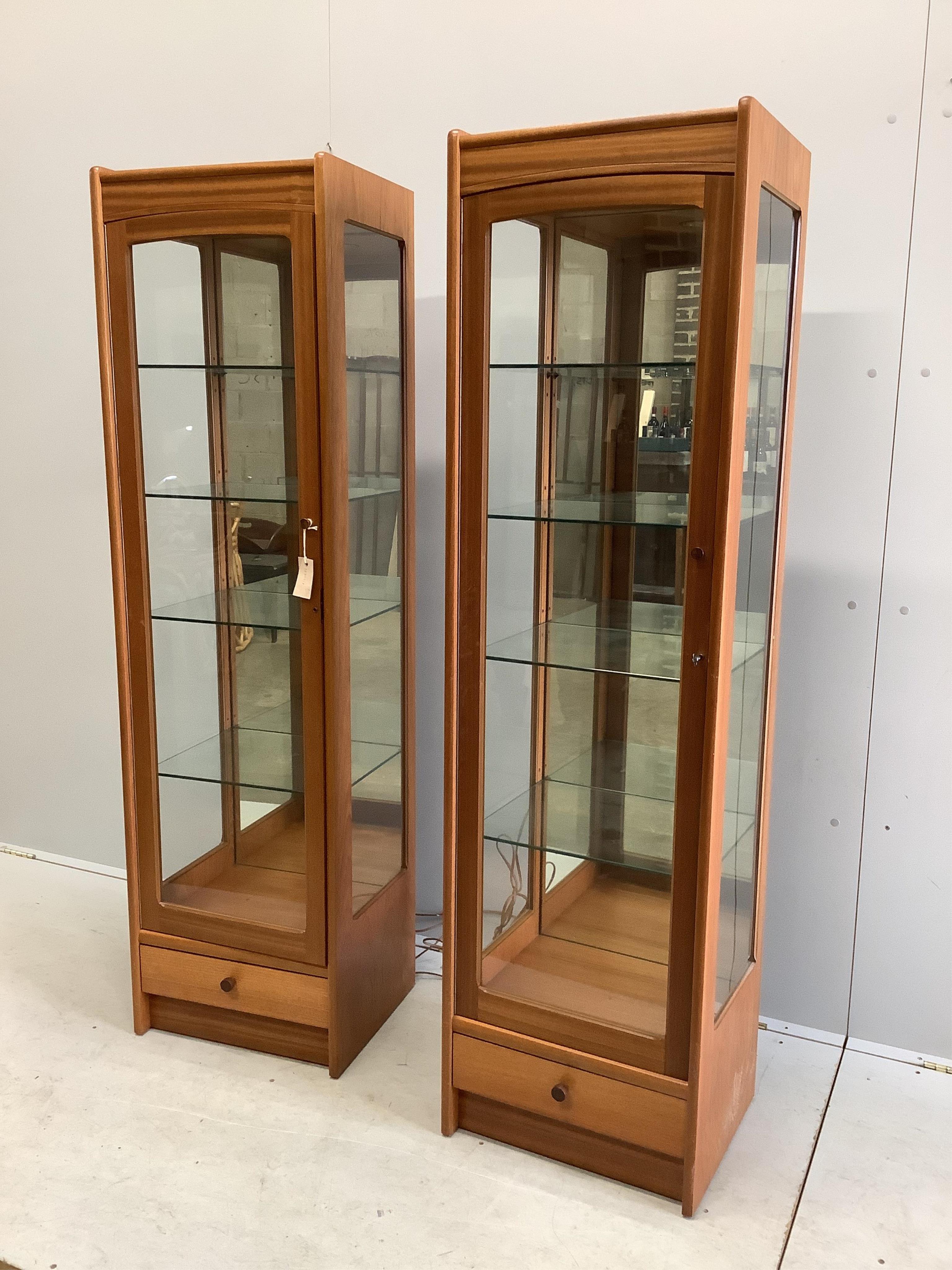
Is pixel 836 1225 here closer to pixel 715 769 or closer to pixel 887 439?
pixel 715 769

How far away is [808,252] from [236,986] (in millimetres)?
2120

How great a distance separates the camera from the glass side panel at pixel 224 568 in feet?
7.75

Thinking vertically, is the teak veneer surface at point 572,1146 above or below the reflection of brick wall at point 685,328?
below

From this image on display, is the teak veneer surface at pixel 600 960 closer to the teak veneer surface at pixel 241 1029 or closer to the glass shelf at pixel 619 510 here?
the teak veneer surface at pixel 241 1029

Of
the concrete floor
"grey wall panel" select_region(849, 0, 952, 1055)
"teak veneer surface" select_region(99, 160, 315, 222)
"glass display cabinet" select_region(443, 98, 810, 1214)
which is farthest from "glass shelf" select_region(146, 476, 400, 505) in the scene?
the concrete floor

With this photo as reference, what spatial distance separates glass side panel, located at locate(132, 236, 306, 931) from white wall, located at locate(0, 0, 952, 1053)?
59 cm

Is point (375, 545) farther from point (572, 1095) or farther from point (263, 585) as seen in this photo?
point (572, 1095)

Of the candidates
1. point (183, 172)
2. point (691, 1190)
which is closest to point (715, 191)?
point (183, 172)

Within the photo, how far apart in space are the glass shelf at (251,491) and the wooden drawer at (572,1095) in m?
1.20

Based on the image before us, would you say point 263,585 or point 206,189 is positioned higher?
point 206,189

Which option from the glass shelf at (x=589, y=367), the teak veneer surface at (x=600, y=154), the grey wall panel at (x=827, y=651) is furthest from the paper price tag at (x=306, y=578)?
the grey wall panel at (x=827, y=651)

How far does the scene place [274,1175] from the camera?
2166 millimetres

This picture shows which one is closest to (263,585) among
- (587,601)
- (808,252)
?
(587,601)

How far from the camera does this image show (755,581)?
6.86ft
